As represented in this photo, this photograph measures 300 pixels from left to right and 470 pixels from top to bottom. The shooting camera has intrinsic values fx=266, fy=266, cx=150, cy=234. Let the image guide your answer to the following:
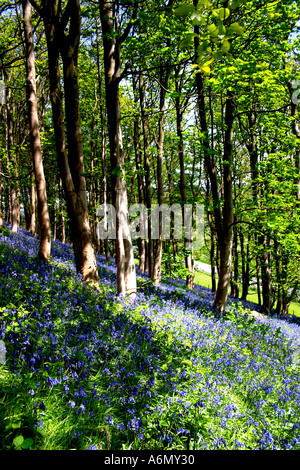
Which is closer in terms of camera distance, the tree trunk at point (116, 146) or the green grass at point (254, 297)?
the tree trunk at point (116, 146)

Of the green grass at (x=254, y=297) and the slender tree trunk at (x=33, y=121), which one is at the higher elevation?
the slender tree trunk at (x=33, y=121)

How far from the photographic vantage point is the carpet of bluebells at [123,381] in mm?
2605

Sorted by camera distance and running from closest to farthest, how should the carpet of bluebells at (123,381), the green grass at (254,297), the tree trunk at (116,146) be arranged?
the carpet of bluebells at (123,381), the tree trunk at (116,146), the green grass at (254,297)

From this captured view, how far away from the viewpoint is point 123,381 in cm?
347

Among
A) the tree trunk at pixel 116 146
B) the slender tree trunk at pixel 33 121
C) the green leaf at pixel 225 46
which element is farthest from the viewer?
the slender tree trunk at pixel 33 121

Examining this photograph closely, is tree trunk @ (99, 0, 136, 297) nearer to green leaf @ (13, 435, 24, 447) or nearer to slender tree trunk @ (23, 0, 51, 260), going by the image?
slender tree trunk @ (23, 0, 51, 260)

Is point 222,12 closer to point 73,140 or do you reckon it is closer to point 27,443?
point 27,443

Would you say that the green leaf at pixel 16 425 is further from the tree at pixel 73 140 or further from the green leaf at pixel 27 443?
the tree at pixel 73 140

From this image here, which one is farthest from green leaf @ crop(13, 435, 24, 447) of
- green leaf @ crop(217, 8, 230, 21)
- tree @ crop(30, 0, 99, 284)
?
tree @ crop(30, 0, 99, 284)

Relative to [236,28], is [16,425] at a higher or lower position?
lower

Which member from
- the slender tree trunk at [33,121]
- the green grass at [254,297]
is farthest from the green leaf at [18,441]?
the green grass at [254,297]

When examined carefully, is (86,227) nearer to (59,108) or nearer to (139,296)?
(139,296)

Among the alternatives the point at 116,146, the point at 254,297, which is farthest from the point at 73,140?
the point at 254,297

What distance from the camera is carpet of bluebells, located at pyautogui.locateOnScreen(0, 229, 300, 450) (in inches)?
103
